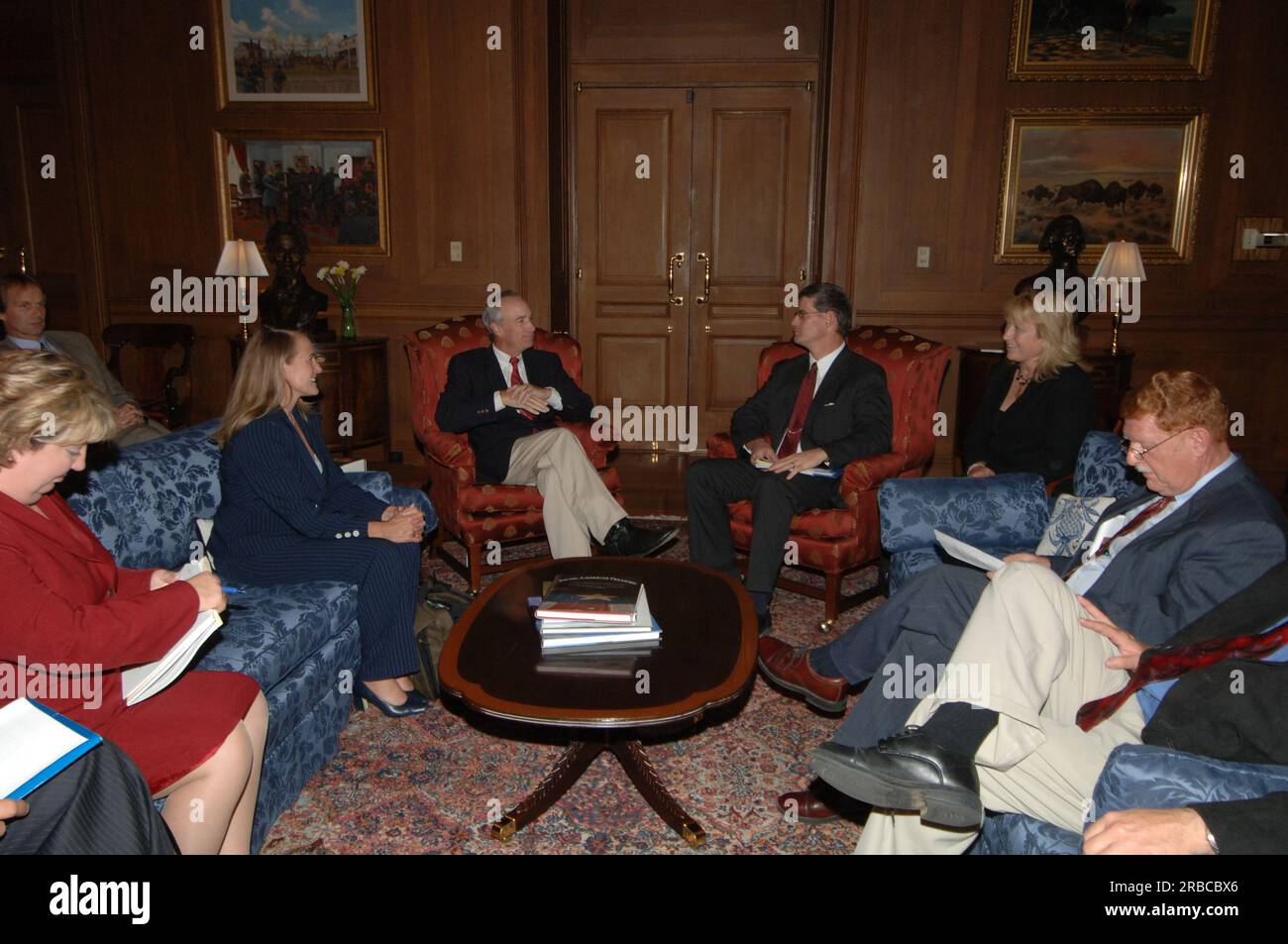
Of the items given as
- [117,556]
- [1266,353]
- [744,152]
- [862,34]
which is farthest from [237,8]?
[1266,353]

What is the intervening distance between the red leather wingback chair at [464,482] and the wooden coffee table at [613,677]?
3.56 feet

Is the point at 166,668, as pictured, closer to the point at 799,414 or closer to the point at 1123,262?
the point at 799,414

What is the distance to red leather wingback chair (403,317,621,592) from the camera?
4.03 m

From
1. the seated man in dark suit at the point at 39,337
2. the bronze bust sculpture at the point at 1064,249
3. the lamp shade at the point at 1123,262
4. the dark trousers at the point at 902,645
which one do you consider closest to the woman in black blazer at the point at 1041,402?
the dark trousers at the point at 902,645

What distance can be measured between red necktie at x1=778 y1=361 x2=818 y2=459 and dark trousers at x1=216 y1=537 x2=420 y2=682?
70.8 inches

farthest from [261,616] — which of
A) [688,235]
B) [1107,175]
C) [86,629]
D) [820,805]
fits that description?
[1107,175]

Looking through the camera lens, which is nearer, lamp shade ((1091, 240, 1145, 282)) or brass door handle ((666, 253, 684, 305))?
lamp shade ((1091, 240, 1145, 282))

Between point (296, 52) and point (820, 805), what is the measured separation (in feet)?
19.0

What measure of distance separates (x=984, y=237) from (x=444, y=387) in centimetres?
367

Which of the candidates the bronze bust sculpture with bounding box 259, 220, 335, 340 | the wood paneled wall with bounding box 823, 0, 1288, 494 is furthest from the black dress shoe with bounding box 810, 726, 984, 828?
the bronze bust sculpture with bounding box 259, 220, 335, 340

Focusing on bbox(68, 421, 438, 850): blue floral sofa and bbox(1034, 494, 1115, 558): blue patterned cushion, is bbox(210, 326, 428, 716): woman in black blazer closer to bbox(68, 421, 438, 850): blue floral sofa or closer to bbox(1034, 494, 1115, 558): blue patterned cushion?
bbox(68, 421, 438, 850): blue floral sofa

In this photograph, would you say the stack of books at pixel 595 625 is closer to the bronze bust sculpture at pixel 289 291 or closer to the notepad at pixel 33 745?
the notepad at pixel 33 745

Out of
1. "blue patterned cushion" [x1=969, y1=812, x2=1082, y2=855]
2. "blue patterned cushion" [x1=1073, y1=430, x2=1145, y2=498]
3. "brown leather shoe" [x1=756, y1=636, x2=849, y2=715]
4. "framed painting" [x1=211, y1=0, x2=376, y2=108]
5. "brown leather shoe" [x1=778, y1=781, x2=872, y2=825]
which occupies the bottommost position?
"brown leather shoe" [x1=778, y1=781, x2=872, y2=825]

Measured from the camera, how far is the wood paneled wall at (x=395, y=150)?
6.05 metres
